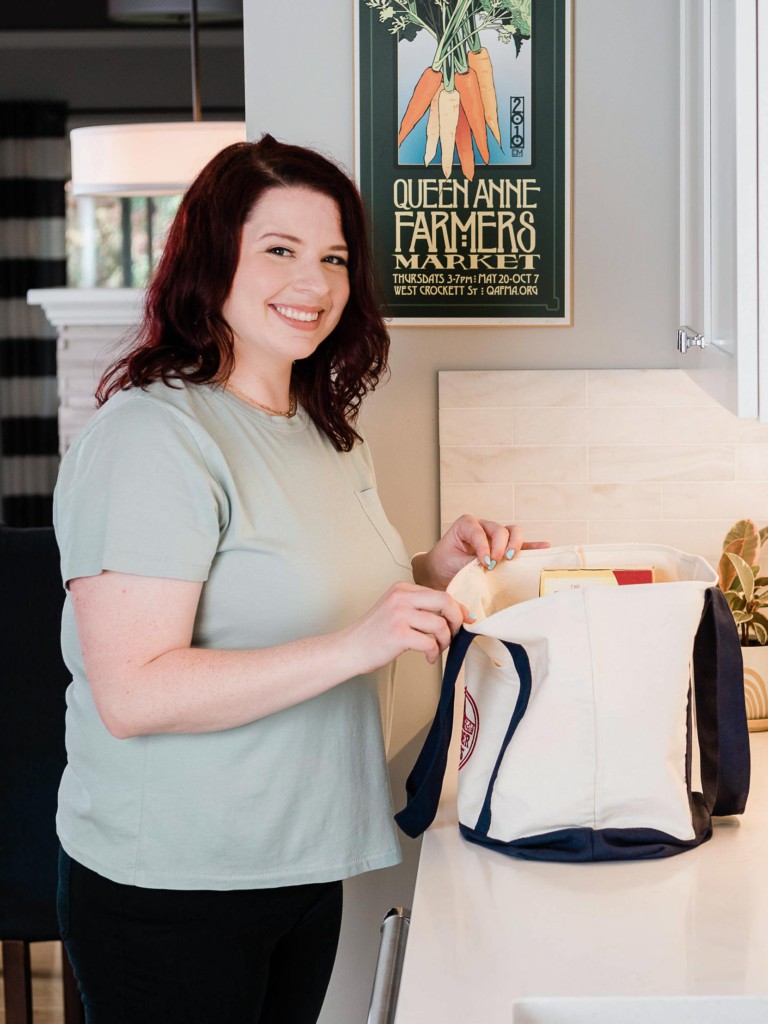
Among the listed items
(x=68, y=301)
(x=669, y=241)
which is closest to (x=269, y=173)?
(x=669, y=241)

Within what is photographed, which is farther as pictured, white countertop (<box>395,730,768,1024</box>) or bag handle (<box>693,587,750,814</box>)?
bag handle (<box>693,587,750,814</box>)

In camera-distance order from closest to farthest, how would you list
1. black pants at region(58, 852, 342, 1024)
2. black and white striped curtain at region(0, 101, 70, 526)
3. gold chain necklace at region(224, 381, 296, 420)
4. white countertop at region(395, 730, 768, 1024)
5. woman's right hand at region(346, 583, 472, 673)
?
1. white countertop at region(395, 730, 768, 1024)
2. woman's right hand at region(346, 583, 472, 673)
3. black pants at region(58, 852, 342, 1024)
4. gold chain necklace at region(224, 381, 296, 420)
5. black and white striped curtain at region(0, 101, 70, 526)

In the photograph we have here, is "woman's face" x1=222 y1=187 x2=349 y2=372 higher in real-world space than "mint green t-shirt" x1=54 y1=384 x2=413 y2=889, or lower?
higher

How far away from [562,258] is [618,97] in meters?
0.24

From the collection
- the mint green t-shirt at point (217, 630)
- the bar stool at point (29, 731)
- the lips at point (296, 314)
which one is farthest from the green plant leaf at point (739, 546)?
the bar stool at point (29, 731)

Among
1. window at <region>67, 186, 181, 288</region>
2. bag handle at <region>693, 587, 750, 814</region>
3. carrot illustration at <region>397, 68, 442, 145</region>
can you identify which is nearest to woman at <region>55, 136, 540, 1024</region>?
bag handle at <region>693, 587, 750, 814</region>

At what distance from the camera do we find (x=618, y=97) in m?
1.62

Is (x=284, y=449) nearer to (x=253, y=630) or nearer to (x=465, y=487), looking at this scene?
(x=253, y=630)

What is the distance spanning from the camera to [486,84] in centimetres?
161

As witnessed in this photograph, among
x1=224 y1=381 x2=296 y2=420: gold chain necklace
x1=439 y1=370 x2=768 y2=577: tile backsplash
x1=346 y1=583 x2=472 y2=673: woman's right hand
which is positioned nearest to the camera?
x1=346 y1=583 x2=472 y2=673: woman's right hand

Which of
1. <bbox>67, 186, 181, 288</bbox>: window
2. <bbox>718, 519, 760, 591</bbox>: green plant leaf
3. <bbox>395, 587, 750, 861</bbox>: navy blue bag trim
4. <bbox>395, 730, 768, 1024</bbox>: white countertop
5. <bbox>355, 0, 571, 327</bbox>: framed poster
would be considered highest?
<bbox>67, 186, 181, 288</bbox>: window

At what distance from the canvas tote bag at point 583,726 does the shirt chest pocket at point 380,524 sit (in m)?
0.19

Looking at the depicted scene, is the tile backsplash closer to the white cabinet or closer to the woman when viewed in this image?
the white cabinet

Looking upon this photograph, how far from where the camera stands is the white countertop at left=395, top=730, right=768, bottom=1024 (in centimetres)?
86
